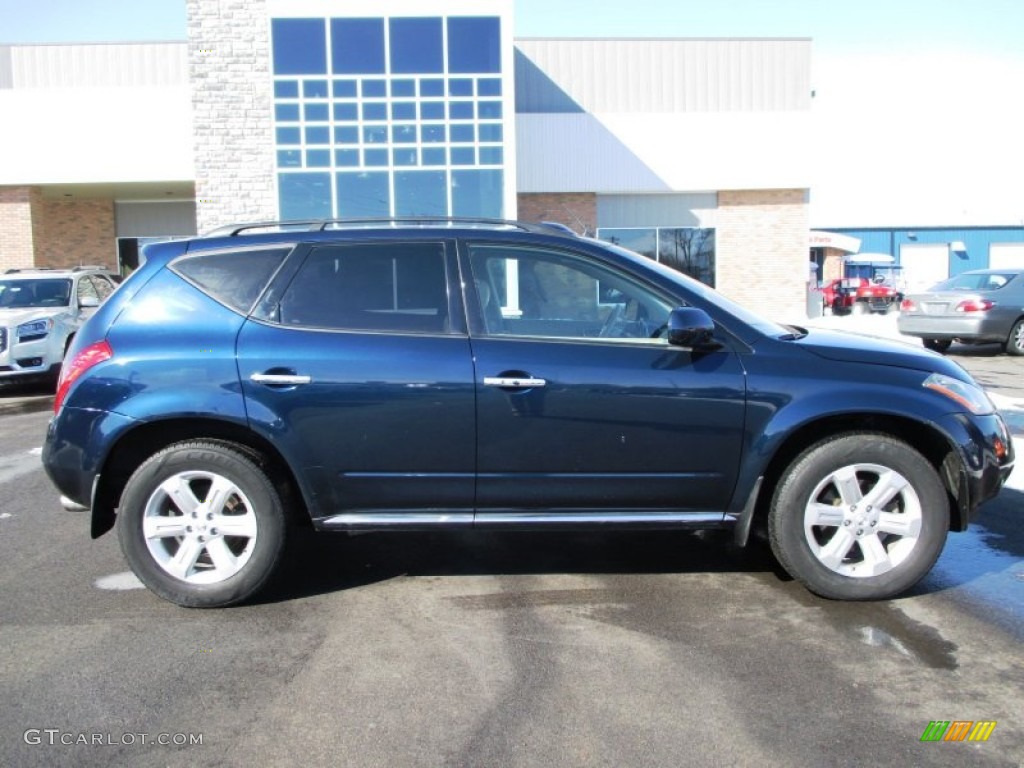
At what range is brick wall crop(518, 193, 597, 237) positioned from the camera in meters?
25.1

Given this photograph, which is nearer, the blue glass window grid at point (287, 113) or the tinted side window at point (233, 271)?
the tinted side window at point (233, 271)

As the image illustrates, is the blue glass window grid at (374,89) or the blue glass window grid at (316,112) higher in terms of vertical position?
the blue glass window grid at (374,89)

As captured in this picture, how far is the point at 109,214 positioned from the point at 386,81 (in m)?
12.8

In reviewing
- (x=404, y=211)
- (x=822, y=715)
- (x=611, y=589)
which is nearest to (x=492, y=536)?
(x=611, y=589)

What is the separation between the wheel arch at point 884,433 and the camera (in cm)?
411

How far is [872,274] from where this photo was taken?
40625 mm

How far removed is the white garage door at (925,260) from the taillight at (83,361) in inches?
2370

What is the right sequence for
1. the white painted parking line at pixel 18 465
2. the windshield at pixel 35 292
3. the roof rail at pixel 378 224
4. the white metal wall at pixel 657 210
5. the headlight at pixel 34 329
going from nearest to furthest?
1. the roof rail at pixel 378 224
2. the white painted parking line at pixel 18 465
3. the headlight at pixel 34 329
4. the windshield at pixel 35 292
5. the white metal wall at pixel 657 210

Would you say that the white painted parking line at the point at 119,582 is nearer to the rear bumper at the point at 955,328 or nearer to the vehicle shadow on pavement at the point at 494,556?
the vehicle shadow on pavement at the point at 494,556

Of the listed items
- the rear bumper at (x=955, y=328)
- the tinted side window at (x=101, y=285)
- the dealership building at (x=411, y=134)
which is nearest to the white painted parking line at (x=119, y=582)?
the tinted side window at (x=101, y=285)

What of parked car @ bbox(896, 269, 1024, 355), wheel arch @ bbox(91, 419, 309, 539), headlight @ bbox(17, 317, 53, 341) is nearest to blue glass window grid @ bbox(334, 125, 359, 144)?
headlight @ bbox(17, 317, 53, 341)

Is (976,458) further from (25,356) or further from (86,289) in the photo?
(86,289)

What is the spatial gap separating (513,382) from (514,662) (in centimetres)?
119

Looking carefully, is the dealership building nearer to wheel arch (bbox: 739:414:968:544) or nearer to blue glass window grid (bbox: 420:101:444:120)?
blue glass window grid (bbox: 420:101:444:120)
